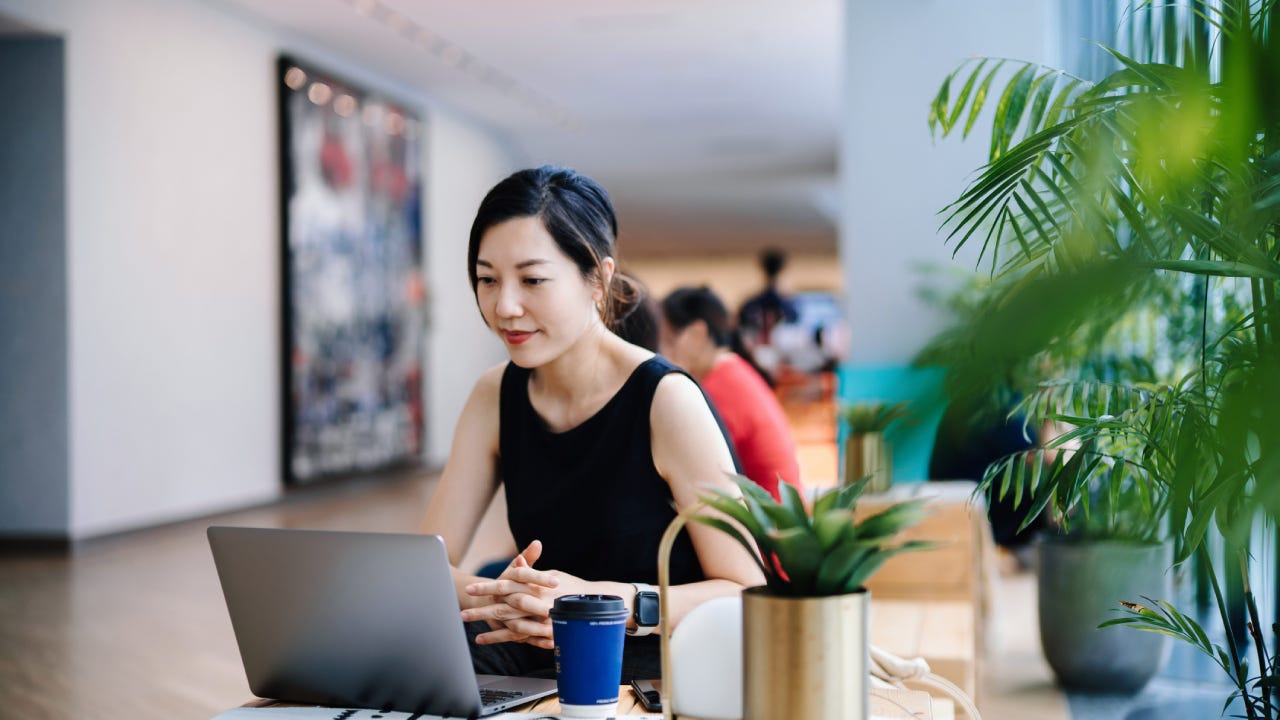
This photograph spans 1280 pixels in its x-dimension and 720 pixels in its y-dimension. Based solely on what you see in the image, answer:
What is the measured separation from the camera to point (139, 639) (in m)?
4.43

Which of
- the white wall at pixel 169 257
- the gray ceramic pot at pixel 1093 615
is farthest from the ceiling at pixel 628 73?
the gray ceramic pot at pixel 1093 615

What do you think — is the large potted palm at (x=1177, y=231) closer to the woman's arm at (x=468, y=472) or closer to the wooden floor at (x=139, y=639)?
the woman's arm at (x=468, y=472)

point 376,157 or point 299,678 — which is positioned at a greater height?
point 376,157

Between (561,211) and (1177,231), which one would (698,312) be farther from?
(1177,231)

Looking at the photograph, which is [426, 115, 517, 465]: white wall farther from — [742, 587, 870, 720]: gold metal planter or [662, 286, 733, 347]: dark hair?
[742, 587, 870, 720]: gold metal planter

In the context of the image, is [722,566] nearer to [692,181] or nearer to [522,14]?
[522,14]

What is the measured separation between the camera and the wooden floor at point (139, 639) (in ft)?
11.8

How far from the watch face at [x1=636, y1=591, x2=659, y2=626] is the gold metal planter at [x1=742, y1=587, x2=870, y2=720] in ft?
1.60

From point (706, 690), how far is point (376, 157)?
30.6ft

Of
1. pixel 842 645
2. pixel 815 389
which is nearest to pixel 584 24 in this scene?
pixel 842 645

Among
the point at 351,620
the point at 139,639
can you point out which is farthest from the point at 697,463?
the point at 139,639

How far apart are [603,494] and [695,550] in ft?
0.52

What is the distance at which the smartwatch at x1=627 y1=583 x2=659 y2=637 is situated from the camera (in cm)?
151

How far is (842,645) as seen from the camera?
3.31ft
